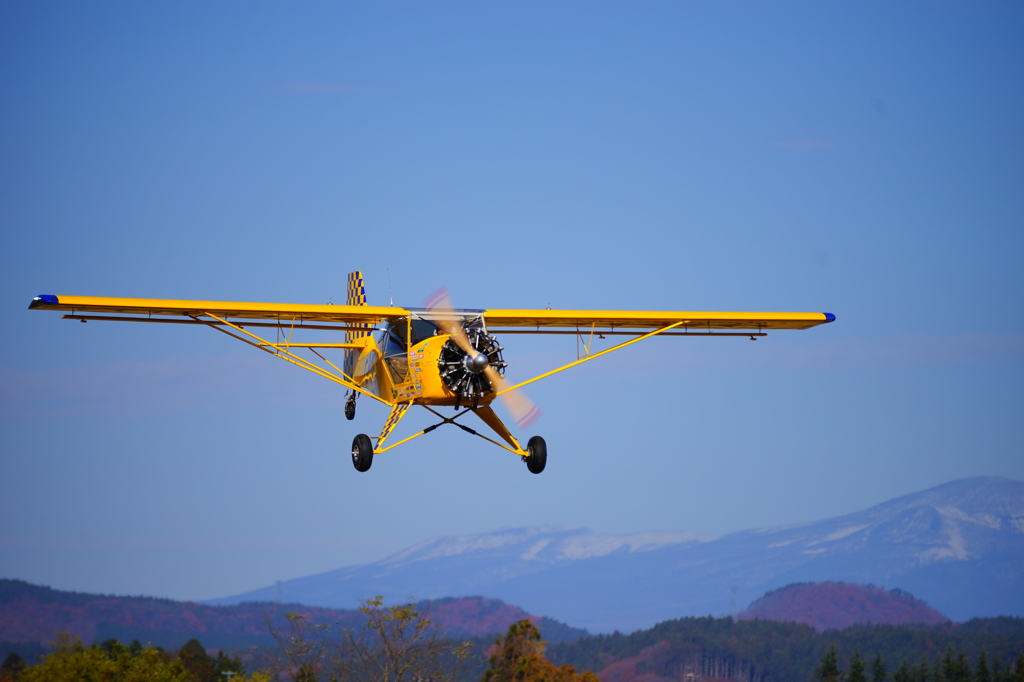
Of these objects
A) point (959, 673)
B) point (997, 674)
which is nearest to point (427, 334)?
point (959, 673)

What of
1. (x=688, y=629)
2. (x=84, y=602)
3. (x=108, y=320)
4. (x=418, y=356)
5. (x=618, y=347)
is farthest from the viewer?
(x=688, y=629)

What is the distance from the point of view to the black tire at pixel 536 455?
23844 mm

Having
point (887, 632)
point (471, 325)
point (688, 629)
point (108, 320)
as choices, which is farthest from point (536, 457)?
point (887, 632)

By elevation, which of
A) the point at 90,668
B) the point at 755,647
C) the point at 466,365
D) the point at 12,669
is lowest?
the point at 755,647

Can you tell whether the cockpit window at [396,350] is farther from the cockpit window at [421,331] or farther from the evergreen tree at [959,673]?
the evergreen tree at [959,673]

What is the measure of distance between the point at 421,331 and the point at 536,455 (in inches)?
134

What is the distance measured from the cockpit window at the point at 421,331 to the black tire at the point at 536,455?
9.99 ft

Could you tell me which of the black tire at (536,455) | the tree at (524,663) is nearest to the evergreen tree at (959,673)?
the tree at (524,663)

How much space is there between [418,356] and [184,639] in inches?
6573

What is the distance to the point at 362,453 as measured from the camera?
2386cm

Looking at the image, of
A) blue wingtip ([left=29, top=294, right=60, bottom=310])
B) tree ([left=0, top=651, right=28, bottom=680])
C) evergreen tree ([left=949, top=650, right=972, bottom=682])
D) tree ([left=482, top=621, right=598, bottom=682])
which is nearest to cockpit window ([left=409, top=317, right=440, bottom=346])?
blue wingtip ([left=29, top=294, right=60, bottom=310])

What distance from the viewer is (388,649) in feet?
119

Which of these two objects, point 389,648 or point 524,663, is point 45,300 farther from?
point 524,663

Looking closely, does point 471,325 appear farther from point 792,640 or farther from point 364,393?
point 792,640
